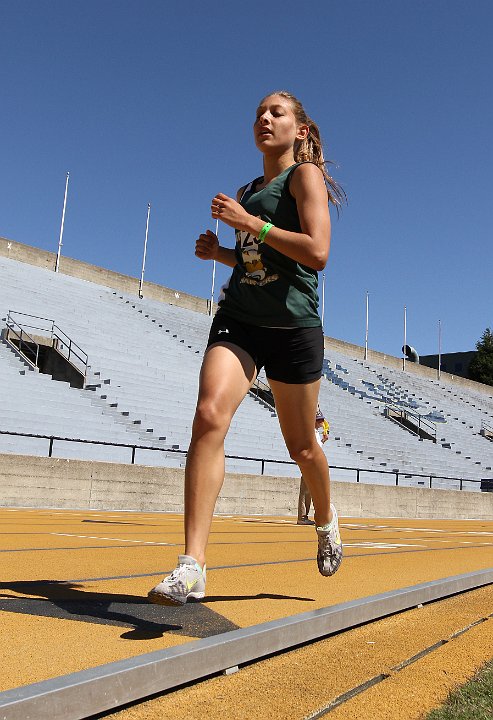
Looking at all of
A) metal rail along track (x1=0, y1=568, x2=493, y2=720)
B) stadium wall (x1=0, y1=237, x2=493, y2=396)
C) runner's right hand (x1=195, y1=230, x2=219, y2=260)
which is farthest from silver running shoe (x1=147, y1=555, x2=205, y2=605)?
stadium wall (x1=0, y1=237, x2=493, y2=396)

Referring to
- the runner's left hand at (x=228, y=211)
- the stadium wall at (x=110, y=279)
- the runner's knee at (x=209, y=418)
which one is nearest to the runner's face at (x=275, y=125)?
the runner's left hand at (x=228, y=211)

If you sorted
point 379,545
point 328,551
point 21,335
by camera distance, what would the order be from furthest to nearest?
1. point 21,335
2. point 379,545
3. point 328,551

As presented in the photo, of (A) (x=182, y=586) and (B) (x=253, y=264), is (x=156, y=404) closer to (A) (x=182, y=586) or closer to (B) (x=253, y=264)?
(B) (x=253, y=264)

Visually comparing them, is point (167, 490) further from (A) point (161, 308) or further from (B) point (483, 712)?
(A) point (161, 308)

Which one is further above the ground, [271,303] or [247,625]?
[271,303]

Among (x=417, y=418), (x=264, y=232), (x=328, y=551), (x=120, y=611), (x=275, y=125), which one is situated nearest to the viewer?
(x=120, y=611)

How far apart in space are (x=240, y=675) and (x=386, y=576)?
9.31ft

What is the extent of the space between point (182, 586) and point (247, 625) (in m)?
0.30

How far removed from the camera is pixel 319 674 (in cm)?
243

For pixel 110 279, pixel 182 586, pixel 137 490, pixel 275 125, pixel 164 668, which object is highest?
pixel 110 279

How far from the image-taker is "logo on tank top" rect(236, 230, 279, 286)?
11.7ft

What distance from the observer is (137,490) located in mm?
14664

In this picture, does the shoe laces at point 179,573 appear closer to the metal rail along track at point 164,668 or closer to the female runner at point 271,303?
the female runner at point 271,303

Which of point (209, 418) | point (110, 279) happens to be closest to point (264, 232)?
point (209, 418)
